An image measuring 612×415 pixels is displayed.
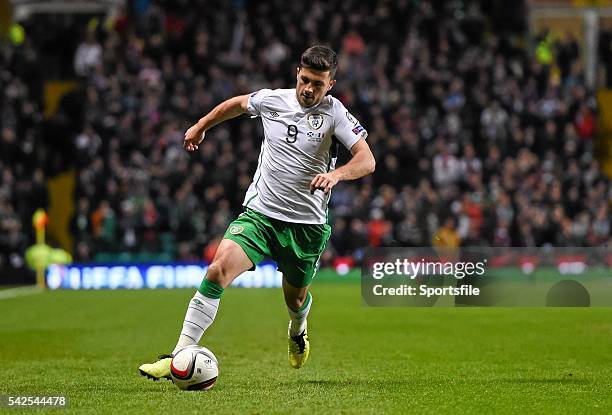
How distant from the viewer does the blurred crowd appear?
78.3 feet

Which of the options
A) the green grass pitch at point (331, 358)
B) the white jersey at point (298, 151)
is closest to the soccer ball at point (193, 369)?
the green grass pitch at point (331, 358)

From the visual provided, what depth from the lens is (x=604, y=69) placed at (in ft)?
96.1

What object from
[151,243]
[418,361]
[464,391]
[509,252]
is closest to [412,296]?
[418,361]

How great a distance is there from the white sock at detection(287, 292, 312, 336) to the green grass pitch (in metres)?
0.35

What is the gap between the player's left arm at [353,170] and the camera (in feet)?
25.9

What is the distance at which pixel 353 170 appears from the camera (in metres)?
8.50

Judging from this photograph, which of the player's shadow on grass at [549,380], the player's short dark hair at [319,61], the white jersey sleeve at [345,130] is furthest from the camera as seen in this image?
the player's shadow on grass at [549,380]

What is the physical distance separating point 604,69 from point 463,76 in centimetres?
424

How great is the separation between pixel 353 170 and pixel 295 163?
1.97ft

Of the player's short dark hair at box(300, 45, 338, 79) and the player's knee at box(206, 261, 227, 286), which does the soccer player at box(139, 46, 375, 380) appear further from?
the player's knee at box(206, 261, 227, 286)

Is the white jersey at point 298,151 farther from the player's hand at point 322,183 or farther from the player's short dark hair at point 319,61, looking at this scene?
the player's hand at point 322,183

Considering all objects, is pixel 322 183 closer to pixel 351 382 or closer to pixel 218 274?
pixel 218 274

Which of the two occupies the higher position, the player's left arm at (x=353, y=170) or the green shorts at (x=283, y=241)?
the player's left arm at (x=353, y=170)

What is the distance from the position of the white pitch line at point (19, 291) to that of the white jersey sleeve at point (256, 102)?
38.4ft
